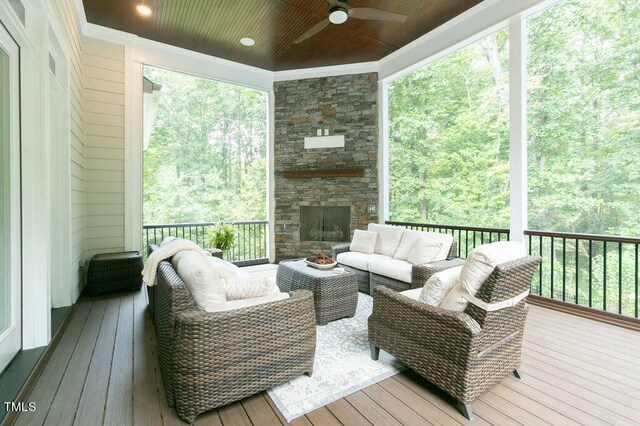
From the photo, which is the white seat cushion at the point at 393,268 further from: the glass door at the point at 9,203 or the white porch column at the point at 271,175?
the glass door at the point at 9,203

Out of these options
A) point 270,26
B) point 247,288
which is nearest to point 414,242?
point 247,288

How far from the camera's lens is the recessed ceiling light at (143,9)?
3.74 meters

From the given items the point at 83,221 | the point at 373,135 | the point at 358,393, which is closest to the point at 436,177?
the point at 373,135

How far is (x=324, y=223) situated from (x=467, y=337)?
443 centimetres

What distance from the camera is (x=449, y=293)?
1.85m

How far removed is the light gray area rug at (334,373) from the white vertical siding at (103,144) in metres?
3.67

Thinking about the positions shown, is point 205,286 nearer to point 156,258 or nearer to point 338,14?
point 156,258

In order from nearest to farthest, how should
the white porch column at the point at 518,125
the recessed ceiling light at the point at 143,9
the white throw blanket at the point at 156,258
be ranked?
1. the white throw blanket at the point at 156,258
2. the white porch column at the point at 518,125
3. the recessed ceiling light at the point at 143,9

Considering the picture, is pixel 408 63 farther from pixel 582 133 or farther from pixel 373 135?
pixel 582 133

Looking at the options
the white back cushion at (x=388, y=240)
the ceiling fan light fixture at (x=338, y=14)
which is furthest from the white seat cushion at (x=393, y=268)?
the ceiling fan light fixture at (x=338, y=14)

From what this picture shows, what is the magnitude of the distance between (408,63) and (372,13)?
1984mm

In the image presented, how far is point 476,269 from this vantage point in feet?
5.48

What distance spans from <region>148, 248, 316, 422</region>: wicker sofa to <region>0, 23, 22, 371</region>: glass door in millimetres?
1137

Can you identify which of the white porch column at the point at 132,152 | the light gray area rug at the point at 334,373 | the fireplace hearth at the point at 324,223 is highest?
the white porch column at the point at 132,152
